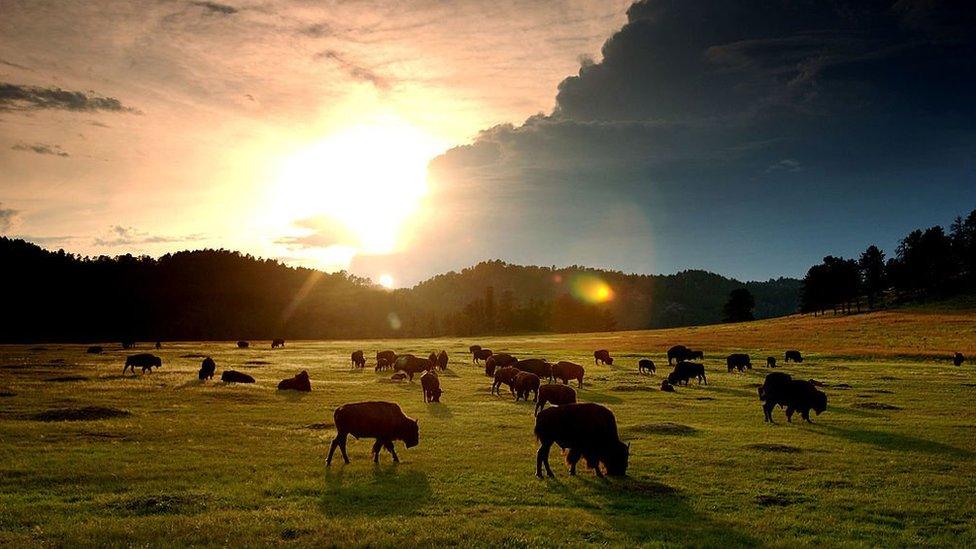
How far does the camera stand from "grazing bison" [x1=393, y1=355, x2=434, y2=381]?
4991 centimetres

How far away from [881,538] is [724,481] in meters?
4.91

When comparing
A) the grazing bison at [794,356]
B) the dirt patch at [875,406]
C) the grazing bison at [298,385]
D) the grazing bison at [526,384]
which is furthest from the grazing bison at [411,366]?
the grazing bison at [794,356]

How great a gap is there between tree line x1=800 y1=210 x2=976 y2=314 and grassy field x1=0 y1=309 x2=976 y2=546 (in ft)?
473

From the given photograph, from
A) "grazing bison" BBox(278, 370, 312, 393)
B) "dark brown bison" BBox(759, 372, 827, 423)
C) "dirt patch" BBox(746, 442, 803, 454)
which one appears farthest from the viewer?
"grazing bison" BBox(278, 370, 312, 393)

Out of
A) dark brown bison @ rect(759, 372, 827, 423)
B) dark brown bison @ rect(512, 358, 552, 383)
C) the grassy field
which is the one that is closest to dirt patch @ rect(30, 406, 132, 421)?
the grassy field

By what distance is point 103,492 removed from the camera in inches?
628

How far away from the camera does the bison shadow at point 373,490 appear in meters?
14.8

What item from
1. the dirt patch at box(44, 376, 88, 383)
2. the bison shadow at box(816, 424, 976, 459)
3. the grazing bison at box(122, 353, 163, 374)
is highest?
the grazing bison at box(122, 353, 163, 374)

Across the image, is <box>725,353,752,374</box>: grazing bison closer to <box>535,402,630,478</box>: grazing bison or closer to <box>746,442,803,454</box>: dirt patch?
<box>746,442,803,454</box>: dirt patch

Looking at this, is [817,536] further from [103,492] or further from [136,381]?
[136,381]

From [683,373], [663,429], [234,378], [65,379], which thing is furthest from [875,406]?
[65,379]

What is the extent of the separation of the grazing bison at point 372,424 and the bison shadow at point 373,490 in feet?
2.22

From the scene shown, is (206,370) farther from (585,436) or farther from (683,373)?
(683,373)

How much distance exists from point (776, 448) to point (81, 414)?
31.3m
